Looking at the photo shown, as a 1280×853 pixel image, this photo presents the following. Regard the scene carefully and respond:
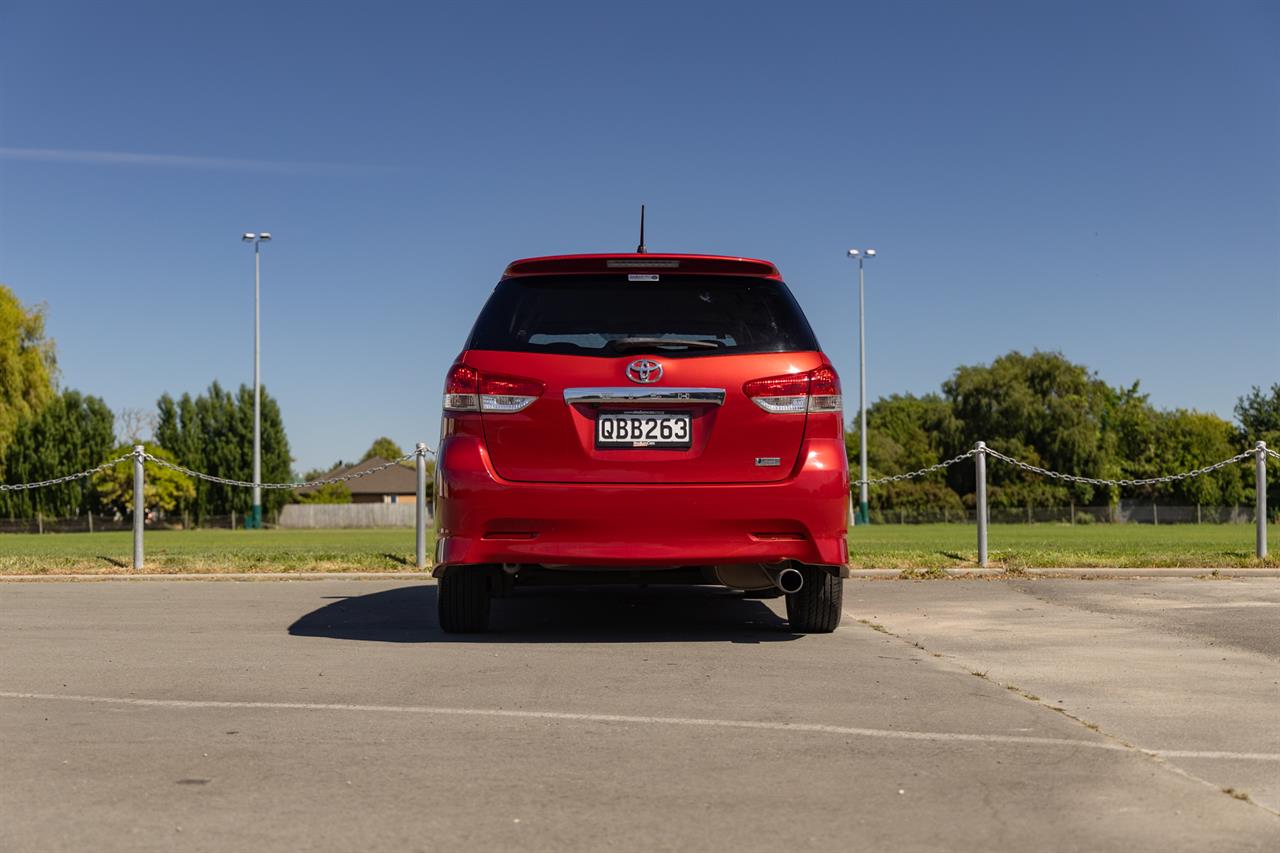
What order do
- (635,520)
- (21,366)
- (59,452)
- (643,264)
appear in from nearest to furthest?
(635,520) → (643,264) → (21,366) → (59,452)

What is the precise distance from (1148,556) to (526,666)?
9532mm

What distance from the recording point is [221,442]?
3570 inches

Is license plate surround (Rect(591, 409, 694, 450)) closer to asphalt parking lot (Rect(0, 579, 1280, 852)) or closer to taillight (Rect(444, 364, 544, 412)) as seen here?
taillight (Rect(444, 364, 544, 412))

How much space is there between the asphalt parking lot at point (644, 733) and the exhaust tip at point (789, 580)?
0.35 metres

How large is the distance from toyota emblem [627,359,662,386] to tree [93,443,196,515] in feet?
257

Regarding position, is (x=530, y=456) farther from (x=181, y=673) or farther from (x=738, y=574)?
(x=181, y=673)

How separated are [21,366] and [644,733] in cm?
7006

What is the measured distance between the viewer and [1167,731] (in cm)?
505

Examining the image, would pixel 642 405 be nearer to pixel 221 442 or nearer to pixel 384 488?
pixel 221 442

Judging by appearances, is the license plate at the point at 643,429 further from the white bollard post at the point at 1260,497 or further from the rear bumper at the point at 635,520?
the white bollard post at the point at 1260,497

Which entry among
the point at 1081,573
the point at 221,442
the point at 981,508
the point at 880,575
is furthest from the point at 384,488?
the point at 1081,573

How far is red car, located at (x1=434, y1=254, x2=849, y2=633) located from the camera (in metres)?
7.10

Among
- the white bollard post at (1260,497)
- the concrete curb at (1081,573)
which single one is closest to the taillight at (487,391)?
the concrete curb at (1081,573)

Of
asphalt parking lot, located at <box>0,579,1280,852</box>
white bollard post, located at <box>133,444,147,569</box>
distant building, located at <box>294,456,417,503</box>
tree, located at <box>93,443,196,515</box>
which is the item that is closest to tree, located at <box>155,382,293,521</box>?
tree, located at <box>93,443,196,515</box>
